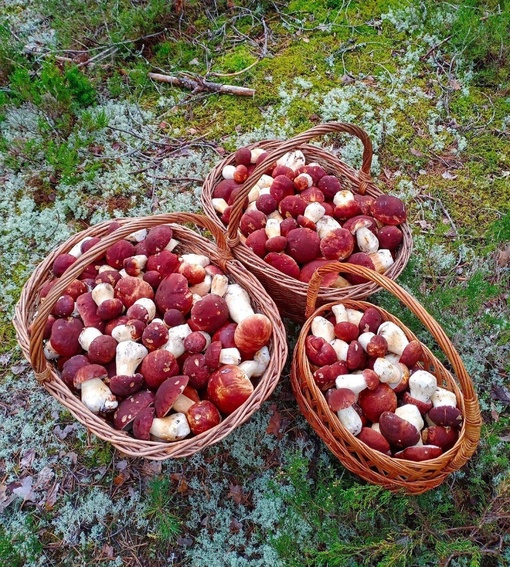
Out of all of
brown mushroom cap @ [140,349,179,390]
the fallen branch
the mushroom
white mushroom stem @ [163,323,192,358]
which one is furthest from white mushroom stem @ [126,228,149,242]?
the fallen branch

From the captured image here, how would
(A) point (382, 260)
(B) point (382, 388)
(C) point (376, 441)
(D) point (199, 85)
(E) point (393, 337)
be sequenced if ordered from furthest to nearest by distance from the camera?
(D) point (199, 85)
(A) point (382, 260)
(E) point (393, 337)
(B) point (382, 388)
(C) point (376, 441)

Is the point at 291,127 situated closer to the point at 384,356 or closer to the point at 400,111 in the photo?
the point at 400,111

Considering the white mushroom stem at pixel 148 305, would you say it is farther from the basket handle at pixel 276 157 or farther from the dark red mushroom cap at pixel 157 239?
the basket handle at pixel 276 157

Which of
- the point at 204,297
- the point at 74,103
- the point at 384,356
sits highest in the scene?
the point at 74,103

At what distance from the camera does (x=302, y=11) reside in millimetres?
4980

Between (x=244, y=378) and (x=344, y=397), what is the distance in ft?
1.50

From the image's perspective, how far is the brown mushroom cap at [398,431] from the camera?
77.9 inches

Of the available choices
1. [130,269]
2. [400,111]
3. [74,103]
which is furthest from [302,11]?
[130,269]

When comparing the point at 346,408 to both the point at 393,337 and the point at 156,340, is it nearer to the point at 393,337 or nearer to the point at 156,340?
the point at 393,337

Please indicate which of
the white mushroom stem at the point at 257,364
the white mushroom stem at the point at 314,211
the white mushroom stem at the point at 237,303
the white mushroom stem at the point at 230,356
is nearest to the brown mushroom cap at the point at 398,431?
the white mushroom stem at the point at 257,364

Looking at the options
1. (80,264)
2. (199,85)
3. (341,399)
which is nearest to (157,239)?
(80,264)

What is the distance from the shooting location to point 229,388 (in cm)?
206

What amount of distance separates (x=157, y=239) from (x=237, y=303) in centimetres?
56

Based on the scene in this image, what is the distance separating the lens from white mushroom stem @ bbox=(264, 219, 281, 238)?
2650mm
